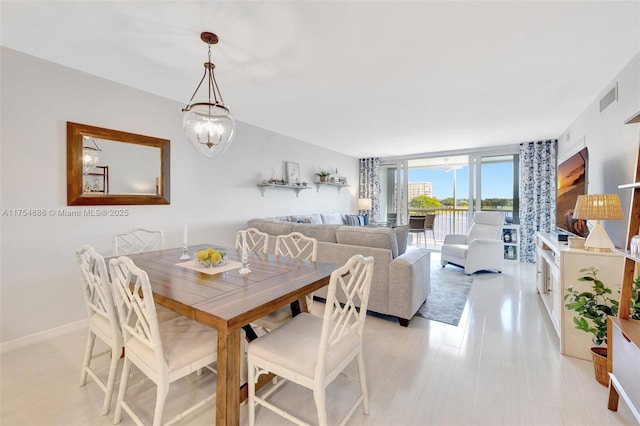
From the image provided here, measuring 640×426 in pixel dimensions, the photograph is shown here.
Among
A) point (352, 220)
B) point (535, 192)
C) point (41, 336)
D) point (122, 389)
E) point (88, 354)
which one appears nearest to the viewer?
point (122, 389)

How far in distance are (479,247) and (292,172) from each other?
3408 mm

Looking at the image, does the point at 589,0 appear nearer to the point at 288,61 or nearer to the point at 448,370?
the point at 288,61

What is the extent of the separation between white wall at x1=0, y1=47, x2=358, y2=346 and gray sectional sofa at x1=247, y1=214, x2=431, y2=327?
1.83m

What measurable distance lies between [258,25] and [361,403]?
253cm

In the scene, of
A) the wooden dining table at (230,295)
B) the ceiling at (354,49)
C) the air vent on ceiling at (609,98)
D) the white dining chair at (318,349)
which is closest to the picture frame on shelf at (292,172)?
the ceiling at (354,49)

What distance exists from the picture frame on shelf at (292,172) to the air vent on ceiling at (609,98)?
406cm

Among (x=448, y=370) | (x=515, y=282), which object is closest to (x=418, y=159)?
(x=515, y=282)

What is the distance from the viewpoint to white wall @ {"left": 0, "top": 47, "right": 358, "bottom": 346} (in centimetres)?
219

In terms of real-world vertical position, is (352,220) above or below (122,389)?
above

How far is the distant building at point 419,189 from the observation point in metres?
6.92

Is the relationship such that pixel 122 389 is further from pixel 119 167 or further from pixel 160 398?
pixel 119 167

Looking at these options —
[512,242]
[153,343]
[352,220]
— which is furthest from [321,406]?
[512,242]

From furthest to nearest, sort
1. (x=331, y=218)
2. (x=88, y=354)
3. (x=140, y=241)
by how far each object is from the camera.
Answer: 1. (x=331, y=218)
2. (x=140, y=241)
3. (x=88, y=354)

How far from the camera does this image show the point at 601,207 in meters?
2.01
